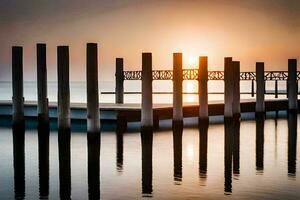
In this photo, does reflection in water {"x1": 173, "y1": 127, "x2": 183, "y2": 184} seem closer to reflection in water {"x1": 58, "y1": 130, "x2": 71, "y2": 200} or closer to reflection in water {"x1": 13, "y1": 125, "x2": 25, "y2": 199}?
reflection in water {"x1": 58, "y1": 130, "x2": 71, "y2": 200}

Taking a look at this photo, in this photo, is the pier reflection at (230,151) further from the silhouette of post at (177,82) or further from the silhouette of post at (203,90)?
the silhouette of post at (177,82)

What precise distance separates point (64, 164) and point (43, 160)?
1.01 metres

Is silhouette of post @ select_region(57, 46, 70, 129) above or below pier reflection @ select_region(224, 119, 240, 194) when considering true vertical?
above

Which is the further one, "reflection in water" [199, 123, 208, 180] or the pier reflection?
"reflection in water" [199, 123, 208, 180]

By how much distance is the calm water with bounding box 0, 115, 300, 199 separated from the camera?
1193 centimetres

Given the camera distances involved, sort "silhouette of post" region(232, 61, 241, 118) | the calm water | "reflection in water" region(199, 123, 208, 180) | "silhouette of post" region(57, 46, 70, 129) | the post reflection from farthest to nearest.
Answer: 1. "silhouette of post" region(232, 61, 241, 118)
2. "silhouette of post" region(57, 46, 70, 129)
3. "reflection in water" region(199, 123, 208, 180)
4. the post reflection
5. the calm water

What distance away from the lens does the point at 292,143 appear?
1933cm

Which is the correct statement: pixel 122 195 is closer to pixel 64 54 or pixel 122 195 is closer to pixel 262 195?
A: pixel 262 195

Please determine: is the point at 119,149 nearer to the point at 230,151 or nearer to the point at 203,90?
the point at 230,151

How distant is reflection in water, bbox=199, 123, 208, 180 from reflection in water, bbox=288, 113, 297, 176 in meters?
1.83

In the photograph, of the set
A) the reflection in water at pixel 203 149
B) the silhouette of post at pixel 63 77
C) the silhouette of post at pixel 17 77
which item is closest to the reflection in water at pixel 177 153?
the reflection in water at pixel 203 149

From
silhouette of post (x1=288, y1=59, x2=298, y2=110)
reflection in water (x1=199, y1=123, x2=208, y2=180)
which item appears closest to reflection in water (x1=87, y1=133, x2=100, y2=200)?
reflection in water (x1=199, y1=123, x2=208, y2=180)

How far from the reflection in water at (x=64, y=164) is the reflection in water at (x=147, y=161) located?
1426 mm

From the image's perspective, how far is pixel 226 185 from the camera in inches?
488
